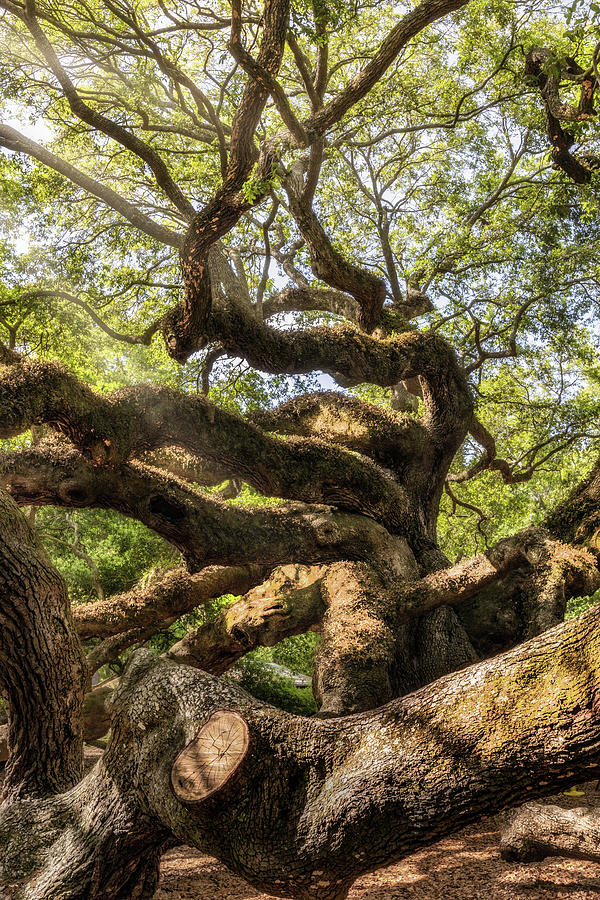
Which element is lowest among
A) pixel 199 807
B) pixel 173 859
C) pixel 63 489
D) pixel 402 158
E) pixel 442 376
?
pixel 173 859

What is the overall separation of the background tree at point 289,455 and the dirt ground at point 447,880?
1.56m

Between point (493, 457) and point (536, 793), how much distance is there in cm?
1055

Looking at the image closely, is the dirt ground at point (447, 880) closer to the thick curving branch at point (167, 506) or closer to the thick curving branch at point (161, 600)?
the thick curving branch at point (161, 600)

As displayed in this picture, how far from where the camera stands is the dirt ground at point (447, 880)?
5238mm

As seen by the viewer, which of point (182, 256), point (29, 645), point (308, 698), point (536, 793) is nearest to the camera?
point (536, 793)

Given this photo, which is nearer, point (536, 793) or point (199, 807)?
point (536, 793)

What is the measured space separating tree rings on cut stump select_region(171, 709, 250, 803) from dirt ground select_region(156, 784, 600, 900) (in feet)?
10.2

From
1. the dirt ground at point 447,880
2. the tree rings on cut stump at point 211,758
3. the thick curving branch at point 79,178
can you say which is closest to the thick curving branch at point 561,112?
the thick curving branch at point 79,178

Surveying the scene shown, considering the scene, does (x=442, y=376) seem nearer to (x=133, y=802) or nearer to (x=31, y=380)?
(x=31, y=380)

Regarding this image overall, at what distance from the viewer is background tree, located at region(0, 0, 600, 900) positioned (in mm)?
2922

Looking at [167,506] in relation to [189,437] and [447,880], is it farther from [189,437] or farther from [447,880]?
[447,880]

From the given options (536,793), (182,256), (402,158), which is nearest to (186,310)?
(182,256)

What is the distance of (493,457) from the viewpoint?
41.0ft

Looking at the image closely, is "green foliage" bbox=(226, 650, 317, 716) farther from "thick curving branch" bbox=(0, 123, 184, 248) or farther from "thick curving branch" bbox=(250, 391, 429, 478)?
"thick curving branch" bbox=(0, 123, 184, 248)
